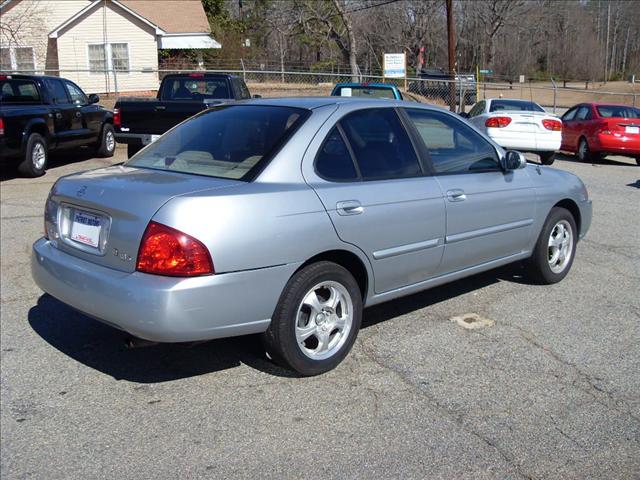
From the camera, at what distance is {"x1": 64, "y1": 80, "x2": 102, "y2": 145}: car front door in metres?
14.3

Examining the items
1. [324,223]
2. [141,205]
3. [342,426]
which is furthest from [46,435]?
[324,223]

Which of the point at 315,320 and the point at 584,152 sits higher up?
the point at 315,320

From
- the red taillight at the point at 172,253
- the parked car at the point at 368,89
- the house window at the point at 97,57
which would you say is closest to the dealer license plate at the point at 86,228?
the red taillight at the point at 172,253

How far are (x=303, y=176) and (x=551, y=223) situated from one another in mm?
2808

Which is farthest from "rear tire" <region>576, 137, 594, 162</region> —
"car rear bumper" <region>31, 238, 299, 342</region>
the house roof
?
the house roof

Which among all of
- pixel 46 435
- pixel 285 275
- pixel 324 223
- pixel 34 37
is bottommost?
pixel 46 435

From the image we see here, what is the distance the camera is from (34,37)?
104 ft

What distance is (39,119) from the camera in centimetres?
1291

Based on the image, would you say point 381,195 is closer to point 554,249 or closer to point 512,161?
point 512,161

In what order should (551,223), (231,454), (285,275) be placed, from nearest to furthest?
(231,454) < (285,275) < (551,223)

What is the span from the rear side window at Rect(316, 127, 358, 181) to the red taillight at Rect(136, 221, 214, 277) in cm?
103

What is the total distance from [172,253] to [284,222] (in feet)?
2.19

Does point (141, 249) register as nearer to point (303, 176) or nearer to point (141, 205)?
point (141, 205)

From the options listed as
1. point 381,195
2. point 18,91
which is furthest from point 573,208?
point 18,91
